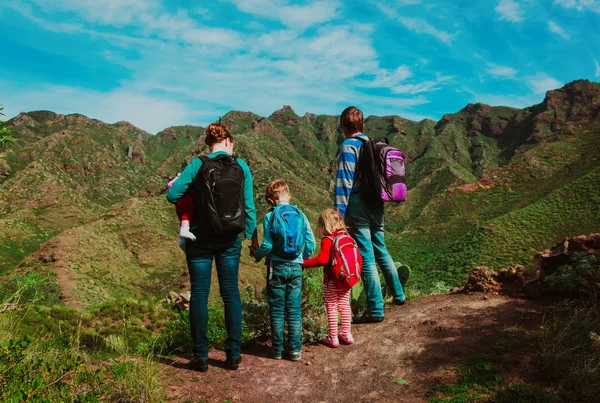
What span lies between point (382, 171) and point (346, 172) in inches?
16.6

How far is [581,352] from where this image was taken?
3307 millimetres

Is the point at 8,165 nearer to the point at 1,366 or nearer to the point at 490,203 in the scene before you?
the point at 490,203

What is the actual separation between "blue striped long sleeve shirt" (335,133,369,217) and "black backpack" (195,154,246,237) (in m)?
1.27

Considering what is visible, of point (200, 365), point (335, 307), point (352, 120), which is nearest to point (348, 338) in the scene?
point (335, 307)

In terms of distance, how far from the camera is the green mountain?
719 inches

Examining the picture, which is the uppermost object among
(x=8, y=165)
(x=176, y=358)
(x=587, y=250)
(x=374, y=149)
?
(x=8, y=165)

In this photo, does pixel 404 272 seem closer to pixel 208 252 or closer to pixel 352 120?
pixel 352 120

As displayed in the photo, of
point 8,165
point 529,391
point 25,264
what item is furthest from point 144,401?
point 8,165

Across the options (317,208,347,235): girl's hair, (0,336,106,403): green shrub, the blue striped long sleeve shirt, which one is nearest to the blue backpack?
(317,208,347,235): girl's hair

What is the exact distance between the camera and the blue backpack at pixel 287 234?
4004 mm

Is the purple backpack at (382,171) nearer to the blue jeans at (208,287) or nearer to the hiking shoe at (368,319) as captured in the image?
Result: the hiking shoe at (368,319)

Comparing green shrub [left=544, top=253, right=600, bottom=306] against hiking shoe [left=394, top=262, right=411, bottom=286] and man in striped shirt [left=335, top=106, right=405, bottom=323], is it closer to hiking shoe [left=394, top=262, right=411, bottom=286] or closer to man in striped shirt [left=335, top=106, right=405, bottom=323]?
man in striped shirt [left=335, top=106, right=405, bottom=323]

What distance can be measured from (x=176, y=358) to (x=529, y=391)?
3.32 metres

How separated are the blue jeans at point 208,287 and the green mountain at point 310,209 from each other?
10.4ft
